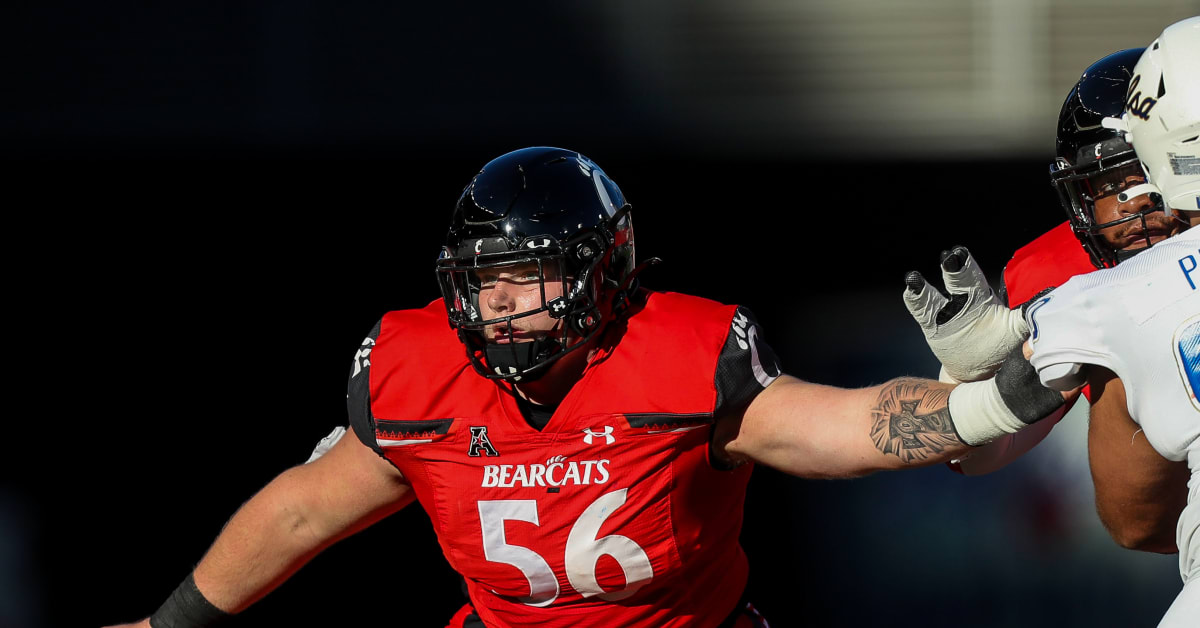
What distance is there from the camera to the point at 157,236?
4434 mm

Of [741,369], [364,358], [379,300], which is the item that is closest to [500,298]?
[364,358]

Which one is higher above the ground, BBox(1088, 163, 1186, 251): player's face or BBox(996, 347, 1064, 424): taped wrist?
BBox(1088, 163, 1186, 251): player's face

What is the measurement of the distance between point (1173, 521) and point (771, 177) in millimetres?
2177

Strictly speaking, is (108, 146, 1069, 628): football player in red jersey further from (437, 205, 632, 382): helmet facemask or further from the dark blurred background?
the dark blurred background

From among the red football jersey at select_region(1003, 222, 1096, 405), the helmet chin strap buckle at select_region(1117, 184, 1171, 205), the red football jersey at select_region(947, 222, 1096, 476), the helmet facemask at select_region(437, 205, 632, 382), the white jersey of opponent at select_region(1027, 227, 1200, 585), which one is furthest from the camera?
the red football jersey at select_region(1003, 222, 1096, 405)

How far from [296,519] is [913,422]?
4.58 feet

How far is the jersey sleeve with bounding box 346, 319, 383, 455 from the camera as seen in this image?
260 centimetres

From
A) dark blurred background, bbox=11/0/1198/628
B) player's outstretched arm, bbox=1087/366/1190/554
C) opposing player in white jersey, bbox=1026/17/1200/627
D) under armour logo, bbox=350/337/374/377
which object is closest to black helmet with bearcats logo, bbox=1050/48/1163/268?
player's outstretched arm, bbox=1087/366/1190/554

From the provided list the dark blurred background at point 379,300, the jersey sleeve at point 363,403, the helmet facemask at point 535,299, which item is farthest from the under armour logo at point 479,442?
the dark blurred background at point 379,300

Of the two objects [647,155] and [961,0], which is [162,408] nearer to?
[647,155]

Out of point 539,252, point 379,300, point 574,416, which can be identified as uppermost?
point 539,252

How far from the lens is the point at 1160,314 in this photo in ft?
5.75

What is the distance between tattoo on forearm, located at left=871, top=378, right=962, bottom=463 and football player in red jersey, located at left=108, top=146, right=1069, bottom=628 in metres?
0.06

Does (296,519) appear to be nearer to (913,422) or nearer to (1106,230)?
(913,422)
